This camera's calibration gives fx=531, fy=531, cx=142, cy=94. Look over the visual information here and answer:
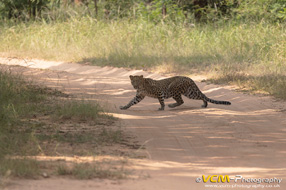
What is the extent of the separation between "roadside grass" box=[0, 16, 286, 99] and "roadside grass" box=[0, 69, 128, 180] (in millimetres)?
5171

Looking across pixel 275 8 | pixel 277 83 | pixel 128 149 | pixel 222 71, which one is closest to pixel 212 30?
pixel 275 8

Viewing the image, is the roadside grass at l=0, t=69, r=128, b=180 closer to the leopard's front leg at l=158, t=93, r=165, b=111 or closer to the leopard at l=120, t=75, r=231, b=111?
the leopard at l=120, t=75, r=231, b=111

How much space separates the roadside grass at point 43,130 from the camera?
5.61 metres

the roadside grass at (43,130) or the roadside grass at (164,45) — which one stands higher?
the roadside grass at (43,130)

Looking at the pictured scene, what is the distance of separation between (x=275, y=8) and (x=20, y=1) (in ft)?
36.9

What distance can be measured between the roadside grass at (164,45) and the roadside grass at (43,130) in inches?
204

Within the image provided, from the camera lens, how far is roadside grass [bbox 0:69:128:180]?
5605 mm

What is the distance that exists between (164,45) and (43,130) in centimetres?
1115

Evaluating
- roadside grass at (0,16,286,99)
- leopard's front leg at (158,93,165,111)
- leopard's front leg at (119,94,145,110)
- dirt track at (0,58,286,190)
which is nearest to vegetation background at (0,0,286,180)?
roadside grass at (0,16,286,99)

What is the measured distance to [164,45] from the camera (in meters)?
18.6

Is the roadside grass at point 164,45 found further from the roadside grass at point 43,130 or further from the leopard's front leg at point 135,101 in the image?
the roadside grass at point 43,130

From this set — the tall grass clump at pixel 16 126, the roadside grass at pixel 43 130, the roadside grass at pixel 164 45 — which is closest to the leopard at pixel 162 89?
the roadside grass at pixel 43 130

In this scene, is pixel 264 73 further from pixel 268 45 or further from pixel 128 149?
pixel 128 149

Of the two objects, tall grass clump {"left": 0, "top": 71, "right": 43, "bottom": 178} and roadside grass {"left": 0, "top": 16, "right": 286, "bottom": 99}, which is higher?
tall grass clump {"left": 0, "top": 71, "right": 43, "bottom": 178}
